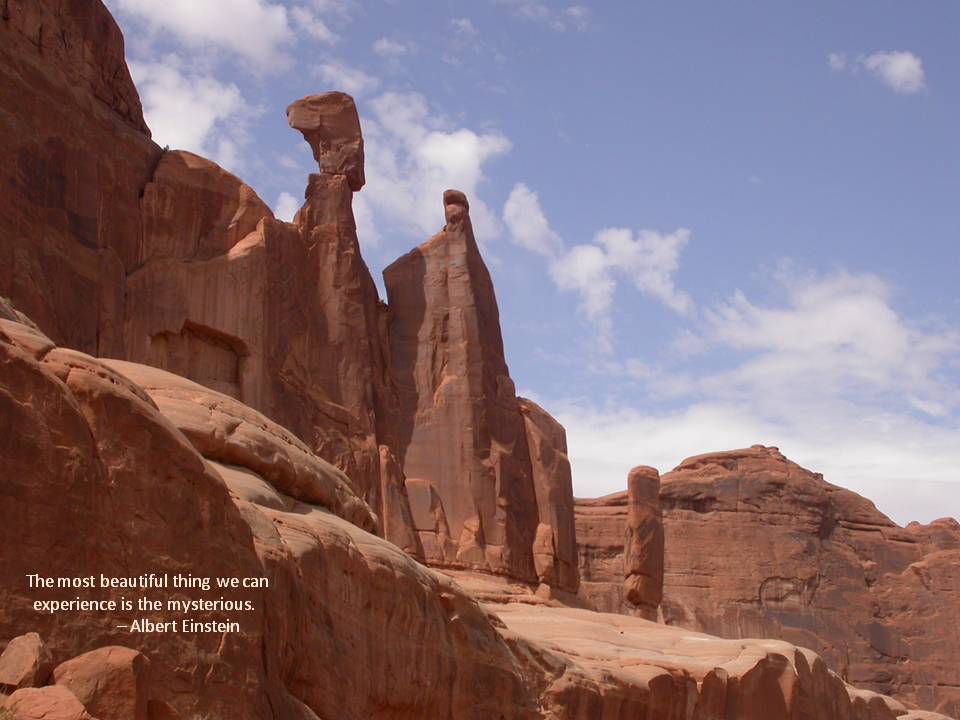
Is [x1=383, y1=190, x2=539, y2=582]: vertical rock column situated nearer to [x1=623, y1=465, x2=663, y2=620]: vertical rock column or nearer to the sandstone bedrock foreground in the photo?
the sandstone bedrock foreground

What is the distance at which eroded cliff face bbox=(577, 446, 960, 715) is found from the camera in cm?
6372

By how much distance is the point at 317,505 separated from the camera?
18250 millimetres

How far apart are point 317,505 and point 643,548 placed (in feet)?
94.8

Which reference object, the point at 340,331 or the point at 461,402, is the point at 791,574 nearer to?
the point at 461,402

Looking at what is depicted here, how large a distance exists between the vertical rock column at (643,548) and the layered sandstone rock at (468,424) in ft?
9.97

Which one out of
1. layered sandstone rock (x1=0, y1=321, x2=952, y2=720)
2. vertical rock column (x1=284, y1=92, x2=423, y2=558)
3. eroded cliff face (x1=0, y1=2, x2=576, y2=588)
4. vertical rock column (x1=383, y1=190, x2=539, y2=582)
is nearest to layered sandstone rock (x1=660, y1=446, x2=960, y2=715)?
eroded cliff face (x1=0, y1=2, x2=576, y2=588)

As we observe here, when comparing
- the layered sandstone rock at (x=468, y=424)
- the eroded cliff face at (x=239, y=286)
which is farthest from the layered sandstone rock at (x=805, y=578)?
A: the eroded cliff face at (x=239, y=286)

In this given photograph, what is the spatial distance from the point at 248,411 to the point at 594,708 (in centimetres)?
731

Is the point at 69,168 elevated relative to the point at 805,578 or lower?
elevated

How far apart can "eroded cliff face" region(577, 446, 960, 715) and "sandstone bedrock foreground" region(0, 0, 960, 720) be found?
13 centimetres

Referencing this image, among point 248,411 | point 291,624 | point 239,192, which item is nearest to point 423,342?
point 239,192

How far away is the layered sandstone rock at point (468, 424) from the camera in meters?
40.4

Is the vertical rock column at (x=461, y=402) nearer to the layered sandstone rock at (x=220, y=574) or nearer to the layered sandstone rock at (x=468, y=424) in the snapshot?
the layered sandstone rock at (x=468, y=424)

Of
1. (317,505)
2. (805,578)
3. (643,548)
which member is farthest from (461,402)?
(805,578)
